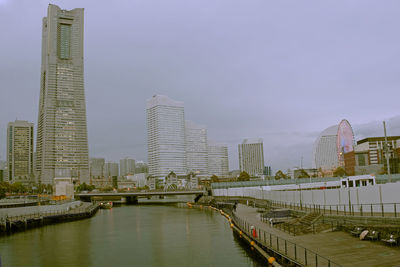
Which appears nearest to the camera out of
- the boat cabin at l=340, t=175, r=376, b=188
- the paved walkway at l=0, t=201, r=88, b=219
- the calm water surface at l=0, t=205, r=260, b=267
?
the calm water surface at l=0, t=205, r=260, b=267

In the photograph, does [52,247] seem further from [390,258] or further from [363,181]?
[363,181]

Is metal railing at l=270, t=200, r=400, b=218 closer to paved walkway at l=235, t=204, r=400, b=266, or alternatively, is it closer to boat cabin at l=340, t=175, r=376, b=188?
paved walkway at l=235, t=204, r=400, b=266

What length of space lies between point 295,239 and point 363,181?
7514cm

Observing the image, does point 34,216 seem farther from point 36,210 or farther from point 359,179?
point 359,179

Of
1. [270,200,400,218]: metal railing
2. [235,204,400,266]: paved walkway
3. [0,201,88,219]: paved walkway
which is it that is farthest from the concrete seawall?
[270,200,400,218]: metal railing

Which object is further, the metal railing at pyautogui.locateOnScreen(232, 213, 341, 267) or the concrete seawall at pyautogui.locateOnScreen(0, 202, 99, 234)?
the concrete seawall at pyautogui.locateOnScreen(0, 202, 99, 234)

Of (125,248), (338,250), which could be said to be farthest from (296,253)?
(125,248)

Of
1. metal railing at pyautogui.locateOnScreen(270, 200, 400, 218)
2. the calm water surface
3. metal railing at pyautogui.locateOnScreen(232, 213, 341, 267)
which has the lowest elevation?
Answer: the calm water surface

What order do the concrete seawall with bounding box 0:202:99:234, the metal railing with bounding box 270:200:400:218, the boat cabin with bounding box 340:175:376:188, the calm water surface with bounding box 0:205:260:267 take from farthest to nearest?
the boat cabin with bounding box 340:175:376:188
the concrete seawall with bounding box 0:202:99:234
the calm water surface with bounding box 0:205:260:267
the metal railing with bounding box 270:200:400:218

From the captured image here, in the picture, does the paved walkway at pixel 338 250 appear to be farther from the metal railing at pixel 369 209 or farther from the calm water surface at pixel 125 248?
the calm water surface at pixel 125 248

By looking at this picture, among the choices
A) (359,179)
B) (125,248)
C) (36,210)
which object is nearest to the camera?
(125,248)

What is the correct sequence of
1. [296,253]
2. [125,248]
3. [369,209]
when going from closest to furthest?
[296,253] → [369,209] → [125,248]

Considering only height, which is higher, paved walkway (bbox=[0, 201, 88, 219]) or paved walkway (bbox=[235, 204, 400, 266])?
paved walkway (bbox=[235, 204, 400, 266])

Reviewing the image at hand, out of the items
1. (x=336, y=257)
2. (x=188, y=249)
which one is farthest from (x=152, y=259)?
(x=336, y=257)
